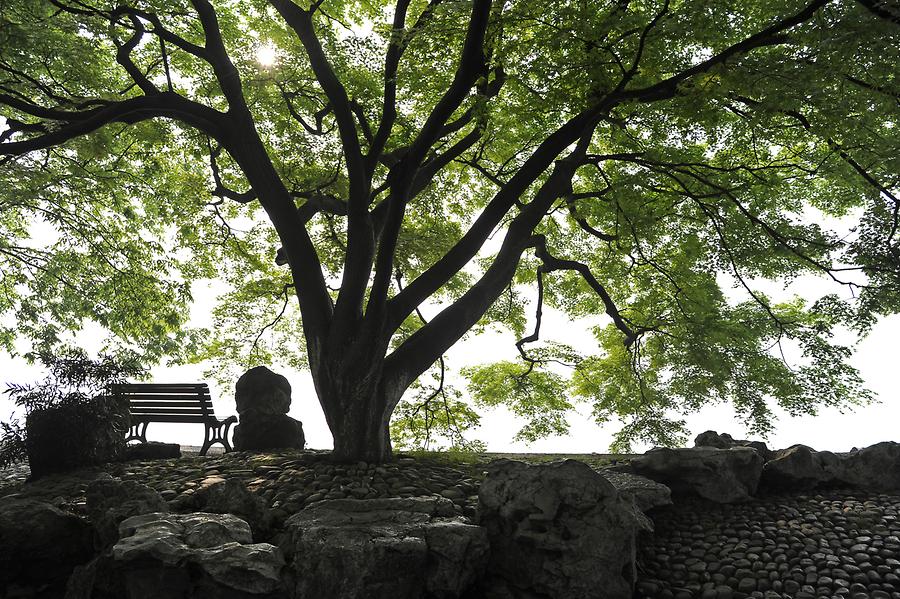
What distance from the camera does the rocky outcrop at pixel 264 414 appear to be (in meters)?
8.45

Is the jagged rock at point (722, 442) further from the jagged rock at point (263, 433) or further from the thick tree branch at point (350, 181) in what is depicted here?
the jagged rock at point (263, 433)

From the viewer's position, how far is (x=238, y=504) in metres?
4.55

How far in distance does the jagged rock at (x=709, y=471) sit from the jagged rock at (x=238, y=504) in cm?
403

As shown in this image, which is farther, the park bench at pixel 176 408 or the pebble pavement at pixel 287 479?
the park bench at pixel 176 408

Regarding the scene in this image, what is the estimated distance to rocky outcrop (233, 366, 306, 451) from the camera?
27.7 ft

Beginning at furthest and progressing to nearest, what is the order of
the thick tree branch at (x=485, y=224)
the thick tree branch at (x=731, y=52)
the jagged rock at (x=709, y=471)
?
the thick tree branch at (x=485, y=224)
the jagged rock at (x=709, y=471)
the thick tree branch at (x=731, y=52)

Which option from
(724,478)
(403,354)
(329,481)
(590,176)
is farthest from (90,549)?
(590,176)

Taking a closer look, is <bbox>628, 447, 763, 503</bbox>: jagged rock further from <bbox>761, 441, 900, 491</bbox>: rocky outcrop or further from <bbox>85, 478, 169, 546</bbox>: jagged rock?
<bbox>85, 478, 169, 546</bbox>: jagged rock

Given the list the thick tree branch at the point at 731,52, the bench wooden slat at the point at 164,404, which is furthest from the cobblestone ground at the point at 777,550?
the bench wooden slat at the point at 164,404

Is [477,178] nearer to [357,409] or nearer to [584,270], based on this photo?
[584,270]

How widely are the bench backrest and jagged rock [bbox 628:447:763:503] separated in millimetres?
6723

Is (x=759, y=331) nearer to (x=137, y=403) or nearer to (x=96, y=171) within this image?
(x=137, y=403)

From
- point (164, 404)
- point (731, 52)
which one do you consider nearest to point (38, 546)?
point (164, 404)

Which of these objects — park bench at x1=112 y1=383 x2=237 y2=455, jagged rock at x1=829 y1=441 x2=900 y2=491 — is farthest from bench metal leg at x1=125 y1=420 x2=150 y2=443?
jagged rock at x1=829 y1=441 x2=900 y2=491
